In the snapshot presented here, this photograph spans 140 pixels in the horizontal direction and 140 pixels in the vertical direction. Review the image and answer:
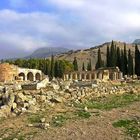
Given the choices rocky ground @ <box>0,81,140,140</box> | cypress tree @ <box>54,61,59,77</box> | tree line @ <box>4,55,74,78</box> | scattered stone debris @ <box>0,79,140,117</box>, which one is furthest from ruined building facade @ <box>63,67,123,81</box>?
rocky ground @ <box>0,81,140,140</box>

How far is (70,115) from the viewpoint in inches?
838

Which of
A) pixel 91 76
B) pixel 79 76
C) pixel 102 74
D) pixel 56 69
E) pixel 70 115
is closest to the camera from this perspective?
pixel 70 115

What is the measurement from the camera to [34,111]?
72.7ft

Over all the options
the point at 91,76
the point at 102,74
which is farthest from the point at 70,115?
the point at 91,76

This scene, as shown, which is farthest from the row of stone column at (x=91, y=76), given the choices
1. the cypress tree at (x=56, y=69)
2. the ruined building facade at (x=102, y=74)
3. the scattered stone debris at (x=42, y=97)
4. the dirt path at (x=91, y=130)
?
the dirt path at (x=91, y=130)

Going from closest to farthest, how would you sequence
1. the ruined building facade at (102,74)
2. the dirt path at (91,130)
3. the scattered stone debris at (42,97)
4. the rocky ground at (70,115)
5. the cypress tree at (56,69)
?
1. the dirt path at (91,130)
2. the rocky ground at (70,115)
3. the scattered stone debris at (42,97)
4. the ruined building facade at (102,74)
5. the cypress tree at (56,69)

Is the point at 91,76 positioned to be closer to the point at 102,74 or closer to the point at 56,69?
the point at 102,74

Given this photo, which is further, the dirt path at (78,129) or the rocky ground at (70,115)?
the rocky ground at (70,115)

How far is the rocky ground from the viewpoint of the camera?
18.4 m

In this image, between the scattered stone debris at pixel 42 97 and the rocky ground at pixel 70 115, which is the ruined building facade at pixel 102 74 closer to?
the scattered stone debris at pixel 42 97

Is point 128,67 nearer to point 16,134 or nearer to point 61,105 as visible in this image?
point 61,105

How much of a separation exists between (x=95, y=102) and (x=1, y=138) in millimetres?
8244

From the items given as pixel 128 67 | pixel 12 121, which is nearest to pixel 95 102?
pixel 12 121

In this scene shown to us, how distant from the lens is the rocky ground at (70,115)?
60.4 feet
